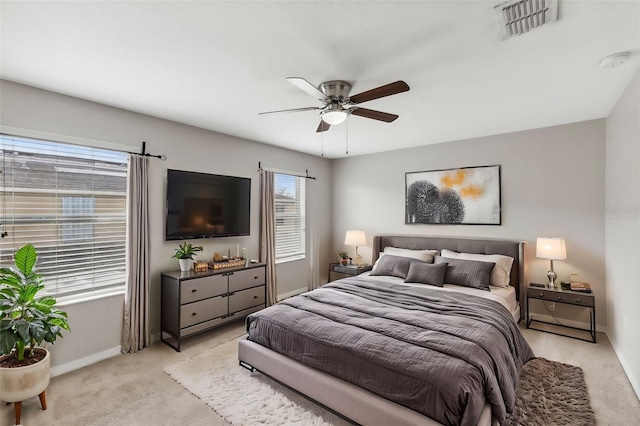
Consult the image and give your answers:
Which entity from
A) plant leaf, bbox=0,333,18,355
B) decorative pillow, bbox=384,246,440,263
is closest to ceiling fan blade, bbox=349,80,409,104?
decorative pillow, bbox=384,246,440,263

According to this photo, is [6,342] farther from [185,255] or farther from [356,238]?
[356,238]

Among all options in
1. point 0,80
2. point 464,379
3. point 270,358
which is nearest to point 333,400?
point 270,358

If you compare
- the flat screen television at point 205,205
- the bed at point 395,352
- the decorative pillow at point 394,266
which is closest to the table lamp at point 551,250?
the bed at point 395,352

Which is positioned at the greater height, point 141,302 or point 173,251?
point 173,251

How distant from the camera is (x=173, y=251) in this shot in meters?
3.72

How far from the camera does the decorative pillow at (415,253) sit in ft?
14.4

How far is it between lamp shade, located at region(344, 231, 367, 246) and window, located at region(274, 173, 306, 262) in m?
0.84

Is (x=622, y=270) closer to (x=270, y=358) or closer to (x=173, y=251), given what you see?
(x=270, y=358)

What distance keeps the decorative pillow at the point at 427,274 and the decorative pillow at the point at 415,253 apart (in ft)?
1.32

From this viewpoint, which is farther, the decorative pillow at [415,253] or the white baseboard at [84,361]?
the decorative pillow at [415,253]

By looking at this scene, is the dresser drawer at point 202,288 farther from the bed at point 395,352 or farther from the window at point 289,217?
the window at point 289,217

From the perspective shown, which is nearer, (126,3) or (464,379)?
(126,3)

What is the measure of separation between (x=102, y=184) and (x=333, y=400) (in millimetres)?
3052

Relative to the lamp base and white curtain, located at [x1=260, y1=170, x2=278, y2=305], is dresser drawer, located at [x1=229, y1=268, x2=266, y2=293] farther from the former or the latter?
the lamp base
